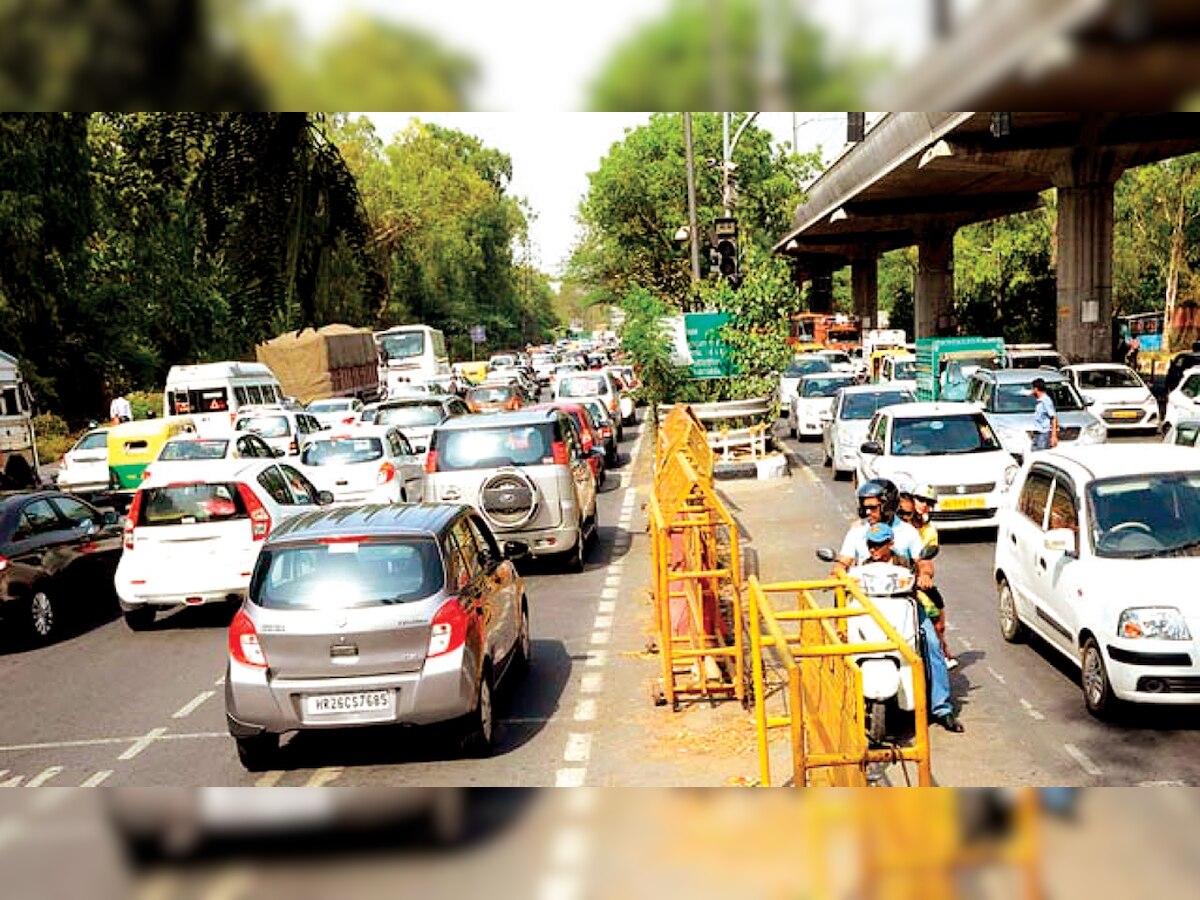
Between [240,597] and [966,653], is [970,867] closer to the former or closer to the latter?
[966,653]

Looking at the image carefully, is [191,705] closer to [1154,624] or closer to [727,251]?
[1154,624]

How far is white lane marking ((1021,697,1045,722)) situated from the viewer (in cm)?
814

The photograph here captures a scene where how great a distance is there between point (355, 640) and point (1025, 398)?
17279 millimetres

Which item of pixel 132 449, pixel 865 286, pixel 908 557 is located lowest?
pixel 132 449

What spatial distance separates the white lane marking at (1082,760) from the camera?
7.04m

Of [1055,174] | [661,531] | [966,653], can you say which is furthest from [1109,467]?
[1055,174]

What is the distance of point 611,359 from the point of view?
70000 mm

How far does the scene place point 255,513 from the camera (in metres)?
12.3

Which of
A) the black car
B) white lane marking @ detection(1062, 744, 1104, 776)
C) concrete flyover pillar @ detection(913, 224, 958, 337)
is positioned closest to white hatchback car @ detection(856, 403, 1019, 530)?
white lane marking @ detection(1062, 744, 1104, 776)

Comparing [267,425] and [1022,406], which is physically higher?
[267,425]

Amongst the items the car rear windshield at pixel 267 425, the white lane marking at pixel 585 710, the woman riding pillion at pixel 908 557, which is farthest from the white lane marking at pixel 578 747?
the car rear windshield at pixel 267 425

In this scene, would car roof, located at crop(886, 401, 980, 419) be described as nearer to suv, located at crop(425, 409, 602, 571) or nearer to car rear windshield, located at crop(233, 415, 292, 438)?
suv, located at crop(425, 409, 602, 571)

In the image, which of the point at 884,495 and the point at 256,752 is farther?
the point at 884,495

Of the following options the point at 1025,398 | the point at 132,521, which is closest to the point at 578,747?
the point at 132,521
